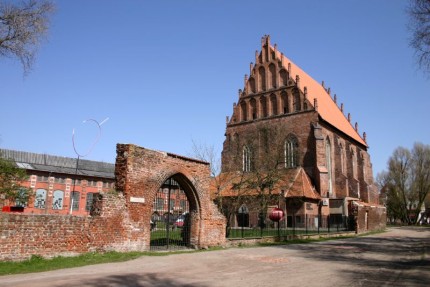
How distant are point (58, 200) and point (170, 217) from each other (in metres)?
49.5

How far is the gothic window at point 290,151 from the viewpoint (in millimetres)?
37719

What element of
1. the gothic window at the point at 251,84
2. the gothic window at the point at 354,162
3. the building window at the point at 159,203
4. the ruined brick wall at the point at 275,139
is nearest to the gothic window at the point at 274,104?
the ruined brick wall at the point at 275,139

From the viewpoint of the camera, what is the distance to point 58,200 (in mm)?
59750

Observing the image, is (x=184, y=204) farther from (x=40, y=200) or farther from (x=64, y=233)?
(x=40, y=200)

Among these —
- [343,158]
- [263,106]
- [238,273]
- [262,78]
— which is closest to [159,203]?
[238,273]

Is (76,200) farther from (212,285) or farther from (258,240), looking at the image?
(212,285)

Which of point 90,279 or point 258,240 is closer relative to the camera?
point 90,279

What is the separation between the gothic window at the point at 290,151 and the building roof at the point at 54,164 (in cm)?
3991

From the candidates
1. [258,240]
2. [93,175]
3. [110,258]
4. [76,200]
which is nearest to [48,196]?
[76,200]

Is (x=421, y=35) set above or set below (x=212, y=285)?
above

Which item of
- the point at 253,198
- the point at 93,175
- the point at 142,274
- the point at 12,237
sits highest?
the point at 93,175

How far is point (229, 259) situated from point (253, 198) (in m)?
17.9

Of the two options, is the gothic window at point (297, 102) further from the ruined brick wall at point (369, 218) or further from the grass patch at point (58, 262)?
the grass patch at point (58, 262)

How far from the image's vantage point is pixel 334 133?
135ft
